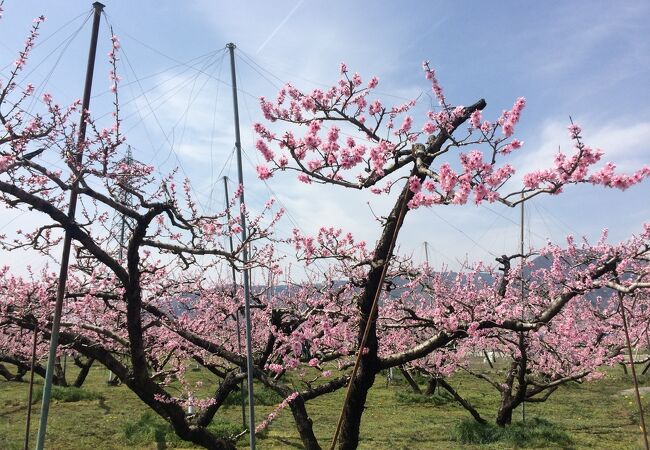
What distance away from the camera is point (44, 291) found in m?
11.2

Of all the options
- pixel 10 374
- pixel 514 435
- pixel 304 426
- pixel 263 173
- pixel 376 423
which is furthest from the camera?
pixel 10 374

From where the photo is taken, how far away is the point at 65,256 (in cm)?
797

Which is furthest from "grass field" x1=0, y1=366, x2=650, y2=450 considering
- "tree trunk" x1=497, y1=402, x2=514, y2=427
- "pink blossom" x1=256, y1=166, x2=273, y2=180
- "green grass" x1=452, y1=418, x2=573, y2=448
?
"pink blossom" x1=256, y1=166, x2=273, y2=180

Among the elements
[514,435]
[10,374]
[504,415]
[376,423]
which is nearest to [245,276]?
[514,435]

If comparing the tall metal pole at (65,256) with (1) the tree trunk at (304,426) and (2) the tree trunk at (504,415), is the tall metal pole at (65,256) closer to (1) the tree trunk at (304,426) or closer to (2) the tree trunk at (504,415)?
(1) the tree trunk at (304,426)

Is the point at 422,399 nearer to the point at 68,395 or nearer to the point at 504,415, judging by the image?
the point at 504,415

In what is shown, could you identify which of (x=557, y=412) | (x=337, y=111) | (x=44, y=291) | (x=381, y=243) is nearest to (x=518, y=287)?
(x=557, y=412)

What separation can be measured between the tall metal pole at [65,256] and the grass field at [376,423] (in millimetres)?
6086

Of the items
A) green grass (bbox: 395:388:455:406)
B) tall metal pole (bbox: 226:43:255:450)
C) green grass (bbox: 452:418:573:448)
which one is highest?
tall metal pole (bbox: 226:43:255:450)

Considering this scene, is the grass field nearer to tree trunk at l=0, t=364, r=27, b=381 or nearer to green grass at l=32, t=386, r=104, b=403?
green grass at l=32, t=386, r=104, b=403

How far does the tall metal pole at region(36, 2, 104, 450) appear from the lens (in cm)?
744

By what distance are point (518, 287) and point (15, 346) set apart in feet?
71.7

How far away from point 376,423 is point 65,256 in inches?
535

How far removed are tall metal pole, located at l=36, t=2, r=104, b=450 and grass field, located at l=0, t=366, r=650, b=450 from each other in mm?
6086
